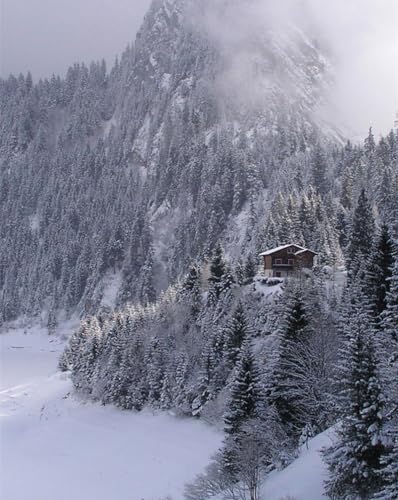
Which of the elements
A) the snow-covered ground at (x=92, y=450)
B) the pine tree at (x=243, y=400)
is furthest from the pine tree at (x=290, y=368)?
the snow-covered ground at (x=92, y=450)

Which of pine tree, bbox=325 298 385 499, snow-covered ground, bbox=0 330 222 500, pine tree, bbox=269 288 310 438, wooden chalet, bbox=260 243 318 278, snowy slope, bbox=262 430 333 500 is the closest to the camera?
pine tree, bbox=325 298 385 499

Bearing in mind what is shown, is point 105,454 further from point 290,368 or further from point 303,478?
point 303,478

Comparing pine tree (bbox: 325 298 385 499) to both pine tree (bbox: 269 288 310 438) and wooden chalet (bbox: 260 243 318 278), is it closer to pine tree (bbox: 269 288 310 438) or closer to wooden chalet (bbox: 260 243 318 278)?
pine tree (bbox: 269 288 310 438)

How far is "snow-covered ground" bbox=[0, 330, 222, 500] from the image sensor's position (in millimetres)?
39250

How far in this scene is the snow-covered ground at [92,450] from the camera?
129ft

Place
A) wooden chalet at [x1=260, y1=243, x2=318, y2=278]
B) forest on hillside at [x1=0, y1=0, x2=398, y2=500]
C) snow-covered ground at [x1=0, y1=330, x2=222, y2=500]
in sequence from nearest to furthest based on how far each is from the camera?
forest on hillside at [x1=0, y1=0, x2=398, y2=500] → snow-covered ground at [x1=0, y1=330, x2=222, y2=500] → wooden chalet at [x1=260, y1=243, x2=318, y2=278]

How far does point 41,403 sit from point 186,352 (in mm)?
24843

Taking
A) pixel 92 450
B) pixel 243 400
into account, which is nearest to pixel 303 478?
pixel 243 400

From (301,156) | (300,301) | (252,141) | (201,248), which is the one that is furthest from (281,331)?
(252,141)

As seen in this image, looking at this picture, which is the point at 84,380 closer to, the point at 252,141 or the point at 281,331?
the point at 281,331

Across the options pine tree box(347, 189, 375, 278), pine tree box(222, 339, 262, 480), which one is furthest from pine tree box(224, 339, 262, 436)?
pine tree box(347, 189, 375, 278)

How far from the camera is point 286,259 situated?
7438 centimetres

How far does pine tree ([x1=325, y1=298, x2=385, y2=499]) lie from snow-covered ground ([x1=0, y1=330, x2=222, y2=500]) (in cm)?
1971

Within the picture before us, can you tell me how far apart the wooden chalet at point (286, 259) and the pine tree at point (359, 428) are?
54.4 m
